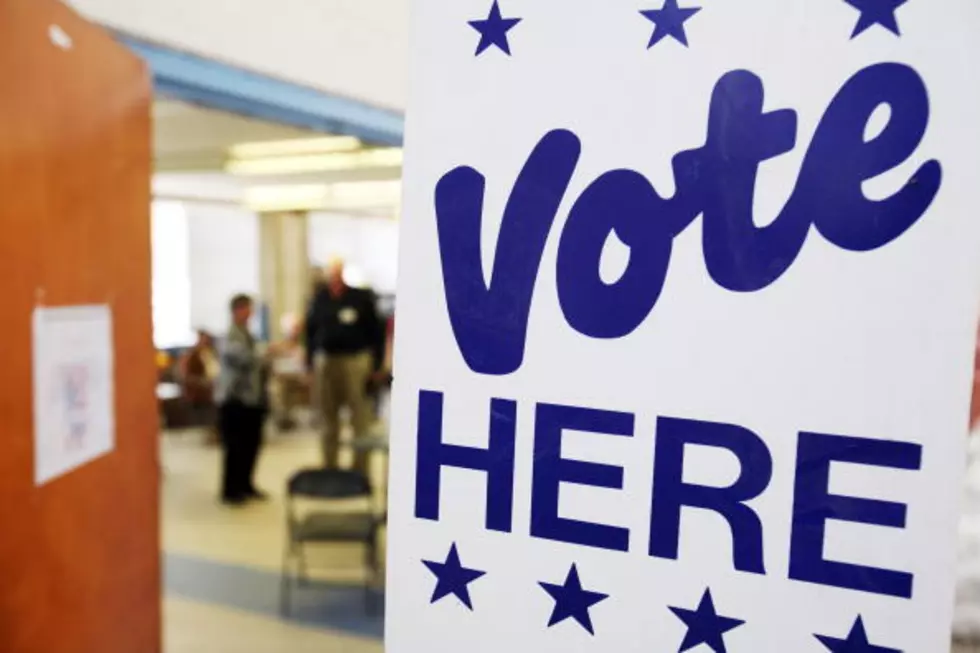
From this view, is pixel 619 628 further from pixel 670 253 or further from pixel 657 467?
pixel 670 253

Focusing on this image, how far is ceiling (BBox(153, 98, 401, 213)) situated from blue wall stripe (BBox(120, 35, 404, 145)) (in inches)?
13.0

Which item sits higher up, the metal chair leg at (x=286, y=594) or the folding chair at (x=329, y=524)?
the folding chair at (x=329, y=524)

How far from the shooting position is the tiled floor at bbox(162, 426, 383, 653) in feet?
10.8

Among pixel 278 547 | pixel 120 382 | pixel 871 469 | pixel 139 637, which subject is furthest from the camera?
pixel 278 547

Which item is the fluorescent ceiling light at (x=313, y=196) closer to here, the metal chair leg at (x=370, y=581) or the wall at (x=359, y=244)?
the wall at (x=359, y=244)

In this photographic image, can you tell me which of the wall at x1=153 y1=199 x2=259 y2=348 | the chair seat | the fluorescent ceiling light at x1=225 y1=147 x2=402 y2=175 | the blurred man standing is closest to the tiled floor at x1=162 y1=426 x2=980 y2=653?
the chair seat

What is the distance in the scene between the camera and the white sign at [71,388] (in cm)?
154

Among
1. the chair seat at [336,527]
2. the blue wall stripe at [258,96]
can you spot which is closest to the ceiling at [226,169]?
the blue wall stripe at [258,96]

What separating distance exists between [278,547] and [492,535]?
13.2 feet

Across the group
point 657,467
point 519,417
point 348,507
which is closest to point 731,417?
point 657,467

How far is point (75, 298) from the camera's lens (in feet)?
5.39

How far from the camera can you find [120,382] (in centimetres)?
185

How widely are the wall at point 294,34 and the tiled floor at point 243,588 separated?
2387mm

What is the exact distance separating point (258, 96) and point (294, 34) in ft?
0.91
